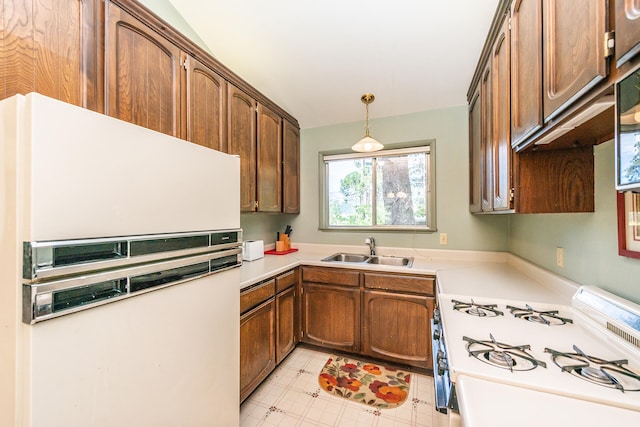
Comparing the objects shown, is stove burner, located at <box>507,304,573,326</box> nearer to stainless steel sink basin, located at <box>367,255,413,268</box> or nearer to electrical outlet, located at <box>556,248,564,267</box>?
electrical outlet, located at <box>556,248,564,267</box>

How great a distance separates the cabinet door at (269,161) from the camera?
7.70ft

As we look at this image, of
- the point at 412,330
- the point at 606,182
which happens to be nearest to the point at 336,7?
the point at 606,182

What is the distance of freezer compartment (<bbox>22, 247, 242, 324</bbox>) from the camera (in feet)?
2.05

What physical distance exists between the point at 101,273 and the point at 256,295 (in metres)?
1.16

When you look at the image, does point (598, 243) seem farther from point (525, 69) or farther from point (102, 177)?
point (102, 177)

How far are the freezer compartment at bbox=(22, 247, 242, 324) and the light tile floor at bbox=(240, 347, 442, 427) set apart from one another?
122 cm

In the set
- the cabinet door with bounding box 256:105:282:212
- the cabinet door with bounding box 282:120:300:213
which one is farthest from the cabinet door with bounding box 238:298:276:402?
the cabinet door with bounding box 282:120:300:213

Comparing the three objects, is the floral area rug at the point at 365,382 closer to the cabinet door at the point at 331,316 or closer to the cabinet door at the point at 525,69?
the cabinet door at the point at 331,316

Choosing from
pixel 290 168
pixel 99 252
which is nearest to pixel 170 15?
pixel 290 168

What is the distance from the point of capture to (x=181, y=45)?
1605 mm

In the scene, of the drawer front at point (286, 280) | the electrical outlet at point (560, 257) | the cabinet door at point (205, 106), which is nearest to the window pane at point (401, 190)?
the drawer front at point (286, 280)

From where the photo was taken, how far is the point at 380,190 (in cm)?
285

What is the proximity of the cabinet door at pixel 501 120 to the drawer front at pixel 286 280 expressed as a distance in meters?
1.57

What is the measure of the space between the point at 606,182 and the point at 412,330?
1.51 m
